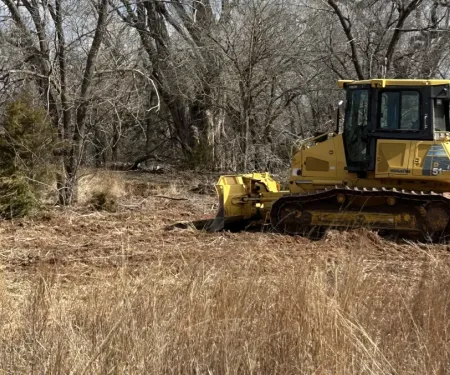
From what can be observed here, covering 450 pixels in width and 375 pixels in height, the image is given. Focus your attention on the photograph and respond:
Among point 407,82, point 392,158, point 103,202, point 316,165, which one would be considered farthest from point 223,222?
point 407,82

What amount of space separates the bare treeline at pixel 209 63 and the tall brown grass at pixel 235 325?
29.0ft

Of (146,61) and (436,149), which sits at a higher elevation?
(146,61)

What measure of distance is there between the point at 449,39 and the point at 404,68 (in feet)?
5.27

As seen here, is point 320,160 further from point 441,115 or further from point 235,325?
point 235,325

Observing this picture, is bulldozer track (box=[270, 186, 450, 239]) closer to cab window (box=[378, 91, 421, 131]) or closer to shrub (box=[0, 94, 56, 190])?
cab window (box=[378, 91, 421, 131])

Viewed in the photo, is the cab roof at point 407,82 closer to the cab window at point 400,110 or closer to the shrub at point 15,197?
the cab window at point 400,110

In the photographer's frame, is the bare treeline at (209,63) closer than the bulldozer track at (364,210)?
No

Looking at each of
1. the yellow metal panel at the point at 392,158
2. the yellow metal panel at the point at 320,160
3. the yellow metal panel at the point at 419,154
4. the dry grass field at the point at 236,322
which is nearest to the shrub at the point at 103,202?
the yellow metal panel at the point at 320,160

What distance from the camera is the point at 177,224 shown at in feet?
37.6

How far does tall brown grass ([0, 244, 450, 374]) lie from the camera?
3.55m

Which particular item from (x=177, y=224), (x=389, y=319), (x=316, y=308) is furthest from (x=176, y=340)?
(x=177, y=224)

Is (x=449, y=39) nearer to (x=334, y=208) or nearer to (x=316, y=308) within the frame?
(x=334, y=208)

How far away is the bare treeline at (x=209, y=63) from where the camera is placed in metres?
13.3

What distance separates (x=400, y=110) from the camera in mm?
9938
